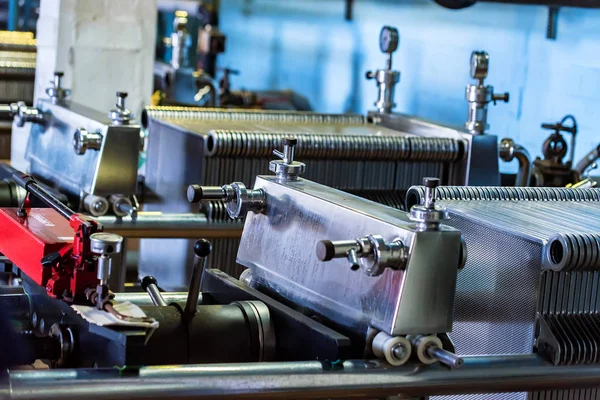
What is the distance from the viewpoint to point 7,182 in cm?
256

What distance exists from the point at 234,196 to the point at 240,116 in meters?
1.55

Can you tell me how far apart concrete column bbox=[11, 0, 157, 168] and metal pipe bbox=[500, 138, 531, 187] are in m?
1.40

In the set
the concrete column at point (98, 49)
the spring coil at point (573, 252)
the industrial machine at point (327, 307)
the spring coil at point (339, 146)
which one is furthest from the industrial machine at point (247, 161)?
the spring coil at point (573, 252)

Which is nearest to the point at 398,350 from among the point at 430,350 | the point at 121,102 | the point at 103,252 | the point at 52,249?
the point at 430,350

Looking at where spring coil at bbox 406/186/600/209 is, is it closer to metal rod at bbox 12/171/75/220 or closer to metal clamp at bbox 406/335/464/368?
metal clamp at bbox 406/335/464/368

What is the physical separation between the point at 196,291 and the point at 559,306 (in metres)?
0.54

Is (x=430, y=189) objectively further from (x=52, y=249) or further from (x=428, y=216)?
(x=52, y=249)

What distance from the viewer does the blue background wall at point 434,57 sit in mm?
4180

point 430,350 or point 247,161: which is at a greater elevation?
point 247,161

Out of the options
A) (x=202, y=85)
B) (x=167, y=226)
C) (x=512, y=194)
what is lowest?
(x=167, y=226)

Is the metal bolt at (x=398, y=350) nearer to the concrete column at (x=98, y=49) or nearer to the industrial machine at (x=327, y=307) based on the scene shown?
the industrial machine at (x=327, y=307)

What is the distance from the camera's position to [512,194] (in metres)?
2.00

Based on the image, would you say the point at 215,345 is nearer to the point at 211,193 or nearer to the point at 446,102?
the point at 211,193

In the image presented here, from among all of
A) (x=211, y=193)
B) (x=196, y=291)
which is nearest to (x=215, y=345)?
(x=196, y=291)
